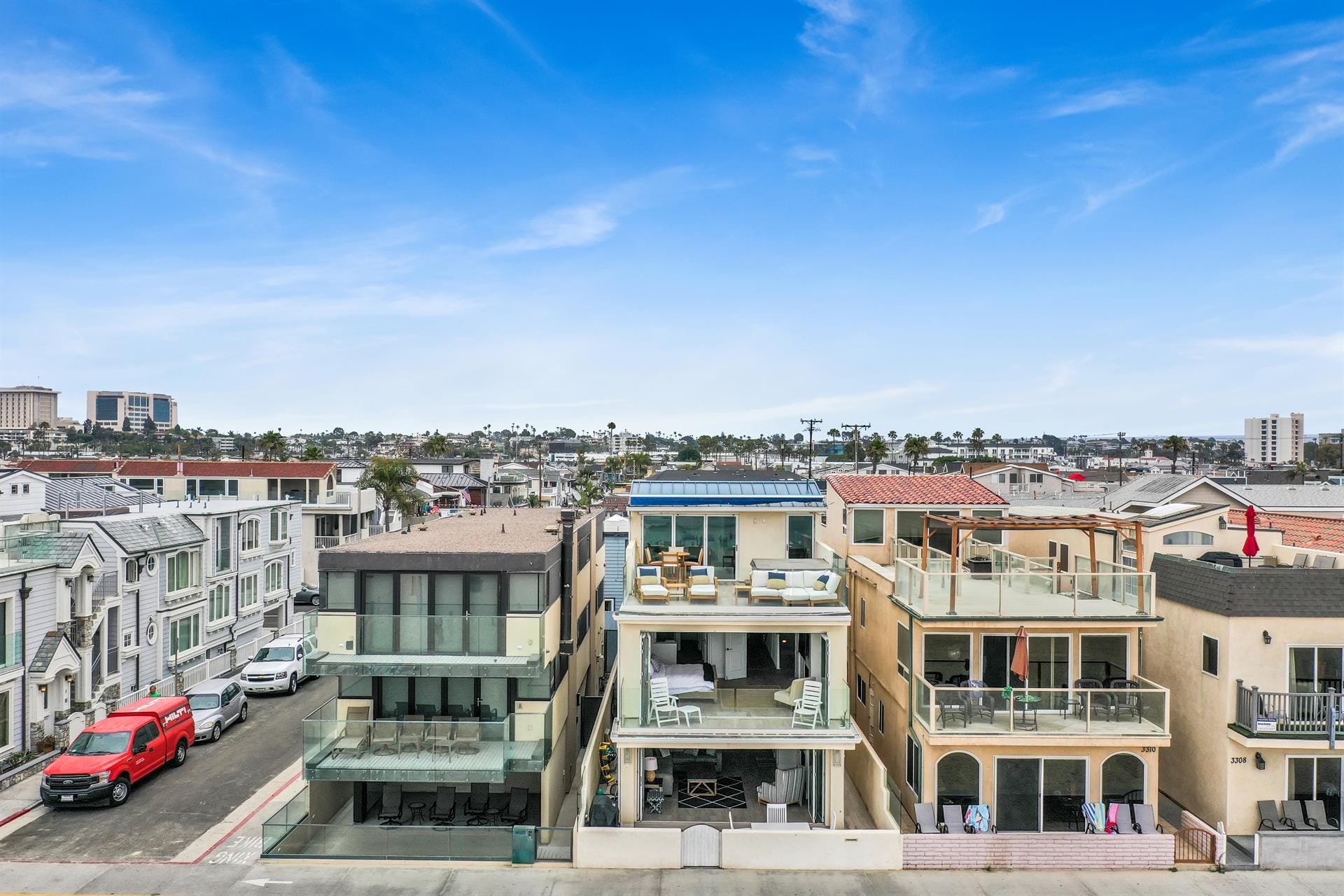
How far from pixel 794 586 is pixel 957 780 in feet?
15.9

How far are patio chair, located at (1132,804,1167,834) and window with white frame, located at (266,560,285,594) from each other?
31546mm

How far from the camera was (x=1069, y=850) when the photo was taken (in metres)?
14.2

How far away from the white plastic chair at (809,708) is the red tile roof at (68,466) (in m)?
63.2

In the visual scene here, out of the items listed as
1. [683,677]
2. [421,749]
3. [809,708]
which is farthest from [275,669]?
[809,708]

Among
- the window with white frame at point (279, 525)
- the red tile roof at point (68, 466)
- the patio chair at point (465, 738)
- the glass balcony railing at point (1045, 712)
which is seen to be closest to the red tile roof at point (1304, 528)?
the glass balcony railing at point (1045, 712)

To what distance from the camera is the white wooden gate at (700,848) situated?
14242 mm

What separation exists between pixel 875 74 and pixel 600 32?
9.78 meters

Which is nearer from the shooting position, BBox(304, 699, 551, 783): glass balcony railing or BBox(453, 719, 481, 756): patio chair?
BBox(304, 699, 551, 783): glass balcony railing

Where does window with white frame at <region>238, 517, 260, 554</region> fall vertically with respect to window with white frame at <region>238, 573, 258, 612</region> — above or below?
above

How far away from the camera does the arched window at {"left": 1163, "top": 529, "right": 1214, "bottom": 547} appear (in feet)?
70.9

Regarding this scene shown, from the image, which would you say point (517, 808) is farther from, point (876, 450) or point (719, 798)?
point (876, 450)

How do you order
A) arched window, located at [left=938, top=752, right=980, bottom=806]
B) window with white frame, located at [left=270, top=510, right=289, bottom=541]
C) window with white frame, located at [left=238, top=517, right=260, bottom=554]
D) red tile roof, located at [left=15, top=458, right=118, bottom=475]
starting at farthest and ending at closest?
red tile roof, located at [left=15, top=458, right=118, bottom=475] → window with white frame, located at [left=270, top=510, right=289, bottom=541] → window with white frame, located at [left=238, top=517, right=260, bottom=554] → arched window, located at [left=938, top=752, right=980, bottom=806]

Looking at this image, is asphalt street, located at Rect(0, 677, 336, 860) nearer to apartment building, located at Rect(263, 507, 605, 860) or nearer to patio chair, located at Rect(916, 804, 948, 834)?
apartment building, located at Rect(263, 507, 605, 860)

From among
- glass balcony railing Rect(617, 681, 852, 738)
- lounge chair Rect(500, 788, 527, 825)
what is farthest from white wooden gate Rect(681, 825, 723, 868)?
lounge chair Rect(500, 788, 527, 825)
